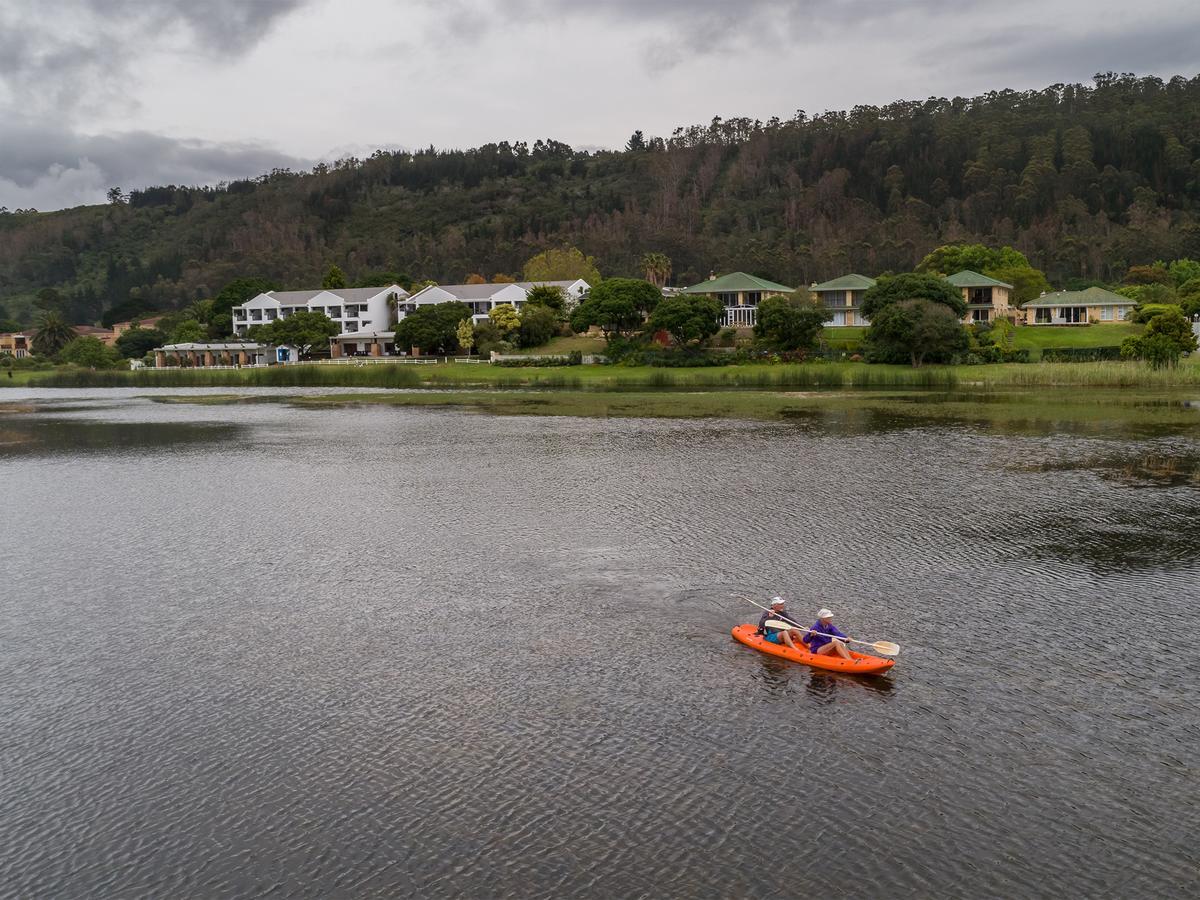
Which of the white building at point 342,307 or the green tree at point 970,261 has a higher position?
the green tree at point 970,261

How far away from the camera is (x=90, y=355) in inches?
5389

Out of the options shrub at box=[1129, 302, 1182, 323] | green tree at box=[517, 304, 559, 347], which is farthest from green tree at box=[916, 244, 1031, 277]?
green tree at box=[517, 304, 559, 347]

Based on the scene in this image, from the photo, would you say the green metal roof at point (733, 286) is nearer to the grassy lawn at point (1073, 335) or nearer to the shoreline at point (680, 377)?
the shoreline at point (680, 377)

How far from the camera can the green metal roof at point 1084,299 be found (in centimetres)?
10744

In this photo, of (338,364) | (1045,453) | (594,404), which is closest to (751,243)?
(338,364)

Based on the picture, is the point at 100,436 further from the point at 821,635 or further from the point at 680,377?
the point at 821,635

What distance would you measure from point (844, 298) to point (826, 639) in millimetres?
104560

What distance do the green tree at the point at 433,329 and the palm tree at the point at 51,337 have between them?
201 ft

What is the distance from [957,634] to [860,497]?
15404 millimetres

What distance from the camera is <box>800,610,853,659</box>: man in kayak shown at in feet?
63.2

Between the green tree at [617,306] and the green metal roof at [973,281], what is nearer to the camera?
the green tree at [617,306]

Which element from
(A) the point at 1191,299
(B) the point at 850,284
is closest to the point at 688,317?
(B) the point at 850,284

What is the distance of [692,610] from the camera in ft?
75.4

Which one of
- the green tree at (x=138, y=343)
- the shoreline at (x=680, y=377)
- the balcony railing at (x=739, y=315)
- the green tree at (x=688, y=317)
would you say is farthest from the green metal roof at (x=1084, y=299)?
the green tree at (x=138, y=343)
